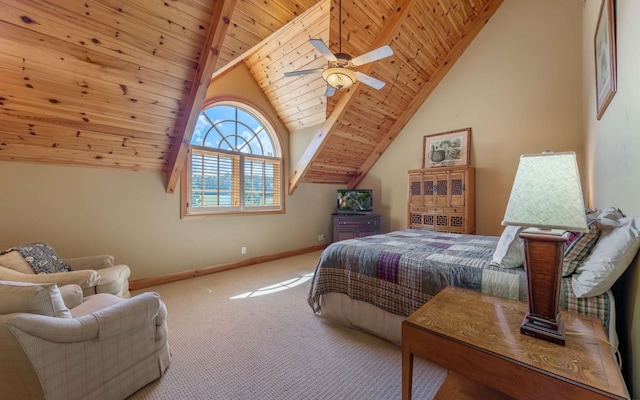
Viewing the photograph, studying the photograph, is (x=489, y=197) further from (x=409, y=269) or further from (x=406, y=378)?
(x=406, y=378)

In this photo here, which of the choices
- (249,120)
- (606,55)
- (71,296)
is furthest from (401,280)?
(249,120)

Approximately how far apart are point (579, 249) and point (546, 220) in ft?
2.29

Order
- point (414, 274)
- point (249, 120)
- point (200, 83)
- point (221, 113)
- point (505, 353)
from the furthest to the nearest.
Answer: point (249, 120) → point (221, 113) → point (200, 83) → point (414, 274) → point (505, 353)

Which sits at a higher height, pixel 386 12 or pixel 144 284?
pixel 386 12

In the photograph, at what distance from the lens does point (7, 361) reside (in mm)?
1189

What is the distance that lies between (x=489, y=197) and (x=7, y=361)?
17.5ft

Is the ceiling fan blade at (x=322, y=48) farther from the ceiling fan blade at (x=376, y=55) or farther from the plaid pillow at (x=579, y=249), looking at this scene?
the plaid pillow at (x=579, y=249)

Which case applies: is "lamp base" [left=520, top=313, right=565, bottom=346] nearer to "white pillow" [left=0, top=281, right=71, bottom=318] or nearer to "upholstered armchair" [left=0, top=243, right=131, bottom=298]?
"white pillow" [left=0, top=281, right=71, bottom=318]

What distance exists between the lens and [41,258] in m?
2.29

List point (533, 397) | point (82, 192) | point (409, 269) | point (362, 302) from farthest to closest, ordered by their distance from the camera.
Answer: point (82, 192), point (362, 302), point (409, 269), point (533, 397)

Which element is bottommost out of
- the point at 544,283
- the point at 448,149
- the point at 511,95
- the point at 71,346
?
the point at 71,346

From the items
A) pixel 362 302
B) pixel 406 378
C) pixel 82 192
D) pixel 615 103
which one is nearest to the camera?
pixel 406 378

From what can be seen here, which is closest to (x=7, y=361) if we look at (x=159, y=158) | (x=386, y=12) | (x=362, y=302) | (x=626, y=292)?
(x=362, y=302)

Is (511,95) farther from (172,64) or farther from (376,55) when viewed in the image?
(172,64)
